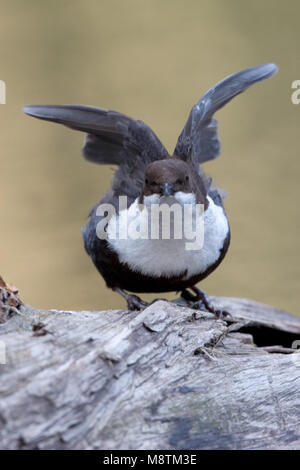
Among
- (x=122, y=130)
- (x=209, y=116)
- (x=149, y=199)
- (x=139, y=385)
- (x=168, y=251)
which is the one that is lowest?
(x=139, y=385)

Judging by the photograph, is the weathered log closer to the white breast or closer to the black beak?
the white breast

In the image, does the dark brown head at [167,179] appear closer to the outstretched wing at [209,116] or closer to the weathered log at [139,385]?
the outstretched wing at [209,116]

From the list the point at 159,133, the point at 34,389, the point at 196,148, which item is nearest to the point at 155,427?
the point at 34,389

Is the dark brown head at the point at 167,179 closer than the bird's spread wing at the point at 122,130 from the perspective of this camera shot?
Yes

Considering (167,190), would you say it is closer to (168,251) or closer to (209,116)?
(168,251)

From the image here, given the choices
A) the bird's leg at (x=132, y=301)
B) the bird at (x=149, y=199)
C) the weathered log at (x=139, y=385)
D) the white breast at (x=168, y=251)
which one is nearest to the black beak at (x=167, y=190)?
the bird at (x=149, y=199)

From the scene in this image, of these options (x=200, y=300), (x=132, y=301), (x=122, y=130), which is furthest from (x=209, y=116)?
(x=132, y=301)

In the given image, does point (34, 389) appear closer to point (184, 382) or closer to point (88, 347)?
point (88, 347)
